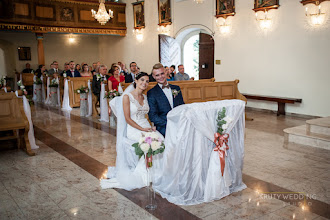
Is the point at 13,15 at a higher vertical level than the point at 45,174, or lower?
higher

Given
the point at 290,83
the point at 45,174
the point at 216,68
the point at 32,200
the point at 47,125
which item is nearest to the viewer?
the point at 32,200

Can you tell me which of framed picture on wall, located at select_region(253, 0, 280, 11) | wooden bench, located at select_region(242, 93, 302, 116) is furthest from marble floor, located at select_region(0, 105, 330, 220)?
framed picture on wall, located at select_region(253, 0, 280, 11)

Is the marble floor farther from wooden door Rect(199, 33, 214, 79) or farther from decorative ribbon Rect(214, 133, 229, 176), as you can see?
wooden door Rect(199, 33, 214, 79)

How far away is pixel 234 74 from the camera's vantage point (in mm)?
10688

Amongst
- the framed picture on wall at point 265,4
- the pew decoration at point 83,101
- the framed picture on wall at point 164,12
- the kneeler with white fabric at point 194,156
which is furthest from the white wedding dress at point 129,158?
the framed picture on wall at point 164,12

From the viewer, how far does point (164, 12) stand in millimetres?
13500

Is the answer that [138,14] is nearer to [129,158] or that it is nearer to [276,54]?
[276,54]

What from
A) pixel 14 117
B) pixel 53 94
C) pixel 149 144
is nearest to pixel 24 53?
pixel 53 94

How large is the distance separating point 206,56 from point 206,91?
4444mm

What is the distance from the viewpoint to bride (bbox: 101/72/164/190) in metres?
3.87

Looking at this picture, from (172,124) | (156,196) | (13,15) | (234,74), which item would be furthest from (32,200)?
(13,15)

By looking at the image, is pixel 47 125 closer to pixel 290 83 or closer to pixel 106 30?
pixel 290 83

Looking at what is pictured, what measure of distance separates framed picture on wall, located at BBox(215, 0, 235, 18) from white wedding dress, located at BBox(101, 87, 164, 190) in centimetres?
739

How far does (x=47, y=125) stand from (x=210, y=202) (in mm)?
5808
